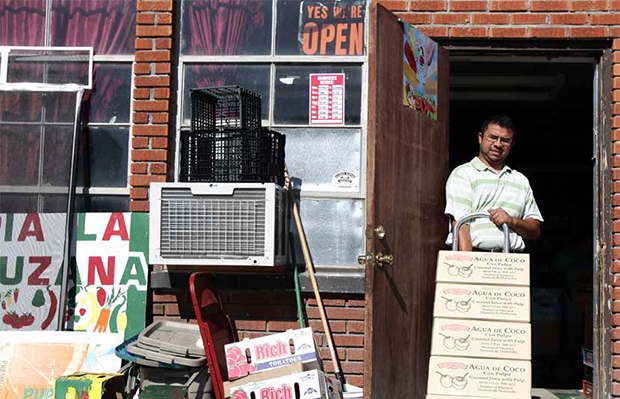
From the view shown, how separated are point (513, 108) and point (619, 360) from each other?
5.09 m

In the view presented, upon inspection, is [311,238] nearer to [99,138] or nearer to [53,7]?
[99,138]

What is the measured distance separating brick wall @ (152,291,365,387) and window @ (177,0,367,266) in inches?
13.8

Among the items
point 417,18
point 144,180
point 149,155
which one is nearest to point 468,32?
point 417,18

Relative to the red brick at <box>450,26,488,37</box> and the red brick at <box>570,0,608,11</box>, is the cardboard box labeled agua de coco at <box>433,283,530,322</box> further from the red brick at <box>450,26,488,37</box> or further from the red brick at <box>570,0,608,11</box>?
the red brick at <box>570,0,608,11</box>

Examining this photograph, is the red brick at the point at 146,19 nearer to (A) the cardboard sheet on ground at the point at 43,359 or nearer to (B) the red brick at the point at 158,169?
(B) the red brick at the point at 158,169

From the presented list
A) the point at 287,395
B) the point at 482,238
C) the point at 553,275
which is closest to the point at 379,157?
the point at 482,238

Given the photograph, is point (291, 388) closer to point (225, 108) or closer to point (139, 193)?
point (139, 193)

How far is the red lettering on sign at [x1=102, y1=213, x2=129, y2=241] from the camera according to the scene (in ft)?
19.7

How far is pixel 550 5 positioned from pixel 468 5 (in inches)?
24.5

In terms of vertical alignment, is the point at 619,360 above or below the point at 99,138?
below

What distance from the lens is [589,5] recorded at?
592cm

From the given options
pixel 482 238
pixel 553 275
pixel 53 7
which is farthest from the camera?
pixel 553 275

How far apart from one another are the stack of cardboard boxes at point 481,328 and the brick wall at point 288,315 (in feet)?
3.15

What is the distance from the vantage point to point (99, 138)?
625cm
